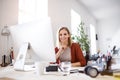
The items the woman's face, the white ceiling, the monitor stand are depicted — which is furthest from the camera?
the white ceiling

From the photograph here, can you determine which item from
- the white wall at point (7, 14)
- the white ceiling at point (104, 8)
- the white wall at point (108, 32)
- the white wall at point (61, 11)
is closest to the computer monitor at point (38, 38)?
the white wall at point (108, 32)

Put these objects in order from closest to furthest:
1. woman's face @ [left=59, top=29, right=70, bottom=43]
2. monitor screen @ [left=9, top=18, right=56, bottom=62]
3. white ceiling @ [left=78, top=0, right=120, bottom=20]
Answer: monitor screen @ [left=9, top=18, right=56, bottom=62] < woman's face @ [left=59, top=29, right=70, bottom=43] < white ceiling @ [left=78, top=0, right=120, bottom=20]

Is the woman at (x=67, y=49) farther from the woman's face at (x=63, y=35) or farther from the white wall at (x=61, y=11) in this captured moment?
the white wall at (x=61, y=11)

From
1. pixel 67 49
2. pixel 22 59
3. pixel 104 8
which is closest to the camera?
pixel 22 59

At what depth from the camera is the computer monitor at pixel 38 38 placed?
3.85ft

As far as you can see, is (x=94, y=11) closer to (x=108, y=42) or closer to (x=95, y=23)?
(x=95, y=23)

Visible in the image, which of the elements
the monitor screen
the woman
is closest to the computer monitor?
the monitor screen

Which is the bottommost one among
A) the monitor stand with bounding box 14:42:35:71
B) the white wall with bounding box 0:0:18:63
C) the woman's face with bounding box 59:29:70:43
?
the monitor stand with bounding box 14:42:35:71

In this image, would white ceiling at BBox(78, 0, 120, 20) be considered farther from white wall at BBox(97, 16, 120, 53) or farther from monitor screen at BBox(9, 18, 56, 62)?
monitor screen at BBox(9, 18, 56, 62)

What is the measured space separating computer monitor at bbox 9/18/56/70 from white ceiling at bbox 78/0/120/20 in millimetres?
1645

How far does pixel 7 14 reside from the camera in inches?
114

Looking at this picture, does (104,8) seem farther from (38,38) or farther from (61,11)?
(38,38)

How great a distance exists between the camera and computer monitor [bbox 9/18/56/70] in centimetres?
117

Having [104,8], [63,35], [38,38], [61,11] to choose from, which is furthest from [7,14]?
[38,38]
